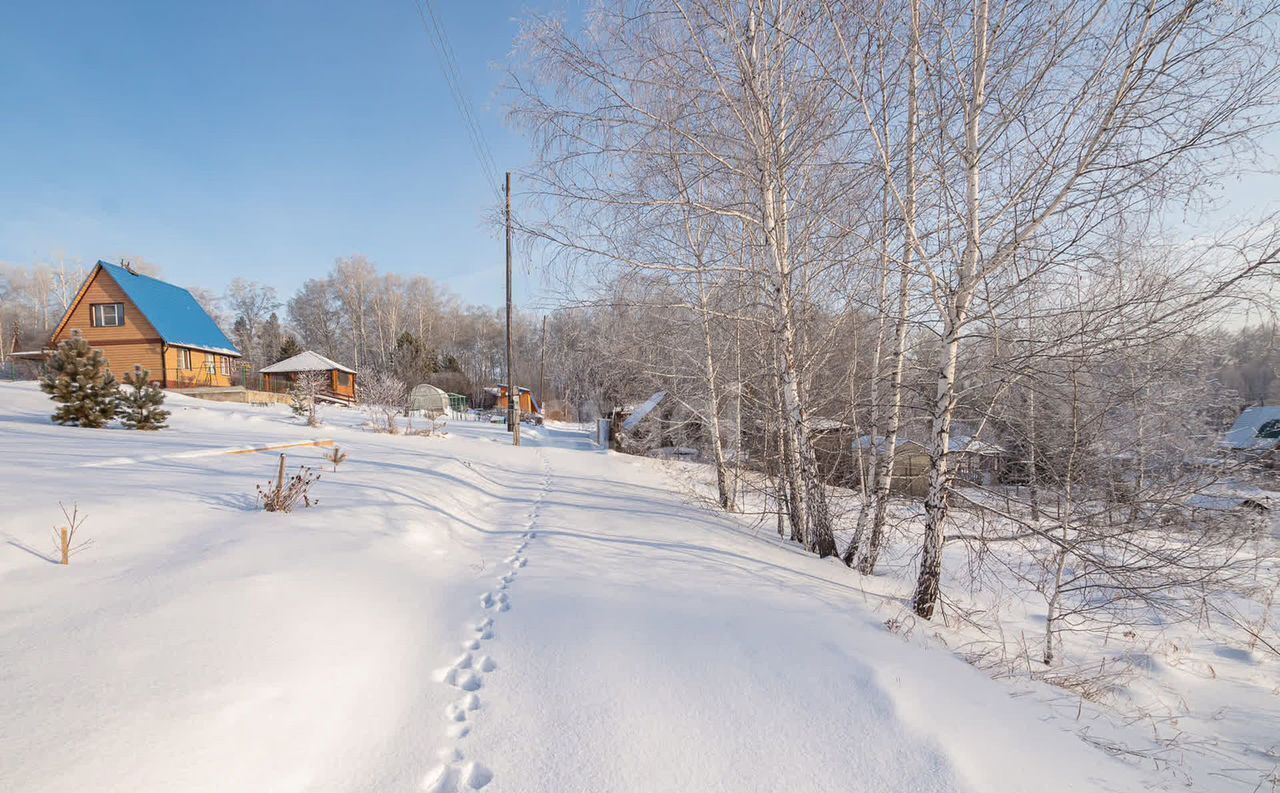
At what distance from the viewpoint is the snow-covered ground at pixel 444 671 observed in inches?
77.7

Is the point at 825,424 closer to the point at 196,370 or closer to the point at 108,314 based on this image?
the point at 196,370

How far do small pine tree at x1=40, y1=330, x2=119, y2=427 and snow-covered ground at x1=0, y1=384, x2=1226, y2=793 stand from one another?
25.2 ft

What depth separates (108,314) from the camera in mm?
21422

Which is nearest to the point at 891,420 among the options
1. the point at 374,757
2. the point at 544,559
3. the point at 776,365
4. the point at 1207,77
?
the point at 776,365

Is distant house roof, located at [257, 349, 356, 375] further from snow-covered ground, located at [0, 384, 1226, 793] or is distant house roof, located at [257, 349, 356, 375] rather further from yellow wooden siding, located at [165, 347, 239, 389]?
snow-covered ground, located at [0, 384, 1226, 793]

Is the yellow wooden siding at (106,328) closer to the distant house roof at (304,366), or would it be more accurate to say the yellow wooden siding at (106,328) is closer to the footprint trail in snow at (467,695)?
the distant house roof at (304,366)

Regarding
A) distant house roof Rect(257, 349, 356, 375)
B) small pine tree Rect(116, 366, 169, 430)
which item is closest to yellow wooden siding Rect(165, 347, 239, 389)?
distant house roof Rect(257, 349, 356, 375)

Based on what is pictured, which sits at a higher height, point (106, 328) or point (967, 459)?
point (106, 328)

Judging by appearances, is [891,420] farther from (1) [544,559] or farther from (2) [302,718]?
(2) [302,718]

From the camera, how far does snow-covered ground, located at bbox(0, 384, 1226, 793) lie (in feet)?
6.48

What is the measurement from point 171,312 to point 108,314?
6.64ft

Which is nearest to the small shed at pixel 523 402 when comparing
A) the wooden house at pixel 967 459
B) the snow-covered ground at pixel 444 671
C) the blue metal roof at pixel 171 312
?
the blue metal roof at pixel 171 312

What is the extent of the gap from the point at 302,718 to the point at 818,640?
2858 mm

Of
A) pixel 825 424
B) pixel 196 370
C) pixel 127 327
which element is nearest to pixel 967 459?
pixel 825 424
